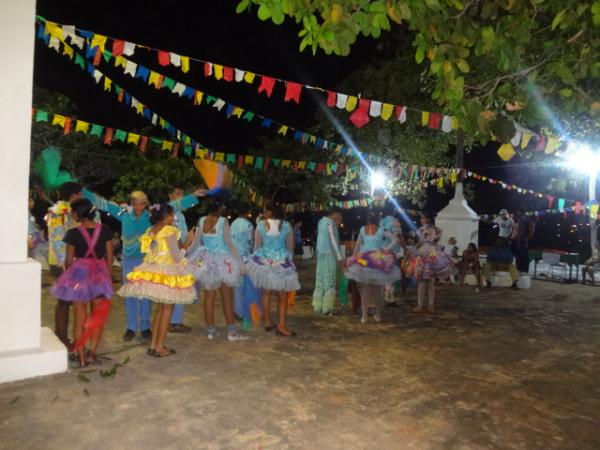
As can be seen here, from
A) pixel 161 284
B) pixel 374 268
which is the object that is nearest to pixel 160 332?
pixel 161 284

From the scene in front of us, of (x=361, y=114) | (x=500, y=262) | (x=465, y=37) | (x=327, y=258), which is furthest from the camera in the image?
(x=500, y=262)

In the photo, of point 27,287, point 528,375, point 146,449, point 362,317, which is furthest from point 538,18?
point 27,287

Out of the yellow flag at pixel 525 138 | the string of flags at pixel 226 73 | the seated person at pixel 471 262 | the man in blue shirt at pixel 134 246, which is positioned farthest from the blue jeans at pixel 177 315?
the seated person at pixel 471 262

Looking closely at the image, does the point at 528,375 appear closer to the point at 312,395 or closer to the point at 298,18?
the point at 312,395

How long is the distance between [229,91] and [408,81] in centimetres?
1128

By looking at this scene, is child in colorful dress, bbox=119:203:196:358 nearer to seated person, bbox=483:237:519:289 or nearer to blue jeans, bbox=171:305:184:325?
blue jeans, bbox=171:305:184:325

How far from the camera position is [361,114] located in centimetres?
859

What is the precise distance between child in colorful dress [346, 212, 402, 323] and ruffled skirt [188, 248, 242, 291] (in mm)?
A: 2066

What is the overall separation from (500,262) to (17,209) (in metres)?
9.95

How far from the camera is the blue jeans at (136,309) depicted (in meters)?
6.10

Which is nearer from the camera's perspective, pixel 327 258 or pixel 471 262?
pixel 327 258

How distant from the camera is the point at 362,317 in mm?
7480

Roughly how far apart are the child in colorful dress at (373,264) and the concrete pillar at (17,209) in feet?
13.9

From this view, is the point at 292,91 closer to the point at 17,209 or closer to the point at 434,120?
the point at 434,120
